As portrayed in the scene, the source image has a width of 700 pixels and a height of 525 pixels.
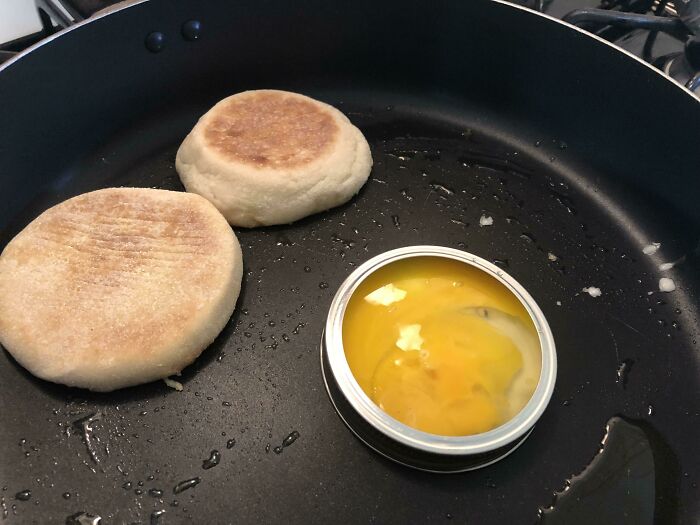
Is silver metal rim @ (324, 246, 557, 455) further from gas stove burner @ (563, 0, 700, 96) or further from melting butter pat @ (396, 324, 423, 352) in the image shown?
gas stove burner @ (563, 0, 700, 96)

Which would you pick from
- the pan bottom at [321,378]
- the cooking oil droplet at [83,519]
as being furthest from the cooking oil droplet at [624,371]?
the cooking oil droplet at [83,519]

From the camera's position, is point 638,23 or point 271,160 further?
point 638,23

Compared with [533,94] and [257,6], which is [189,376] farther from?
[533,94]

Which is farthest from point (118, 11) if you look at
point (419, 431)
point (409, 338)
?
point (419, 431)

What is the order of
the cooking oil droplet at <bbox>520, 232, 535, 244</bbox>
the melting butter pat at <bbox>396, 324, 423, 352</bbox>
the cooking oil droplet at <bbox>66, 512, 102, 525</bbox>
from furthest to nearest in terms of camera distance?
the cooking oil droplet at <bbox>520, 232, 535, 244</bbox> → the melting butter pat at <bbox>396, 324, 423, 352</bbox> → the cooking oil droplet at <bbox>66, 512, 102, 525</bbox>

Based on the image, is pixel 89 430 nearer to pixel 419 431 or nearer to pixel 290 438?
pixel 290 438

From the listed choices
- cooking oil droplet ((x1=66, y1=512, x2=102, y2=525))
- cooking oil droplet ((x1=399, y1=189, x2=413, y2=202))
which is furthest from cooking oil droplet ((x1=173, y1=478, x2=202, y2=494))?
cooking oil droplet ((x1=399, y1=189, x2=413, y2=202))

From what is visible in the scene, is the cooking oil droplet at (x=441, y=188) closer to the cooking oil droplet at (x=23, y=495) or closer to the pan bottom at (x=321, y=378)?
the pan bottom at (x=321, y=378)
